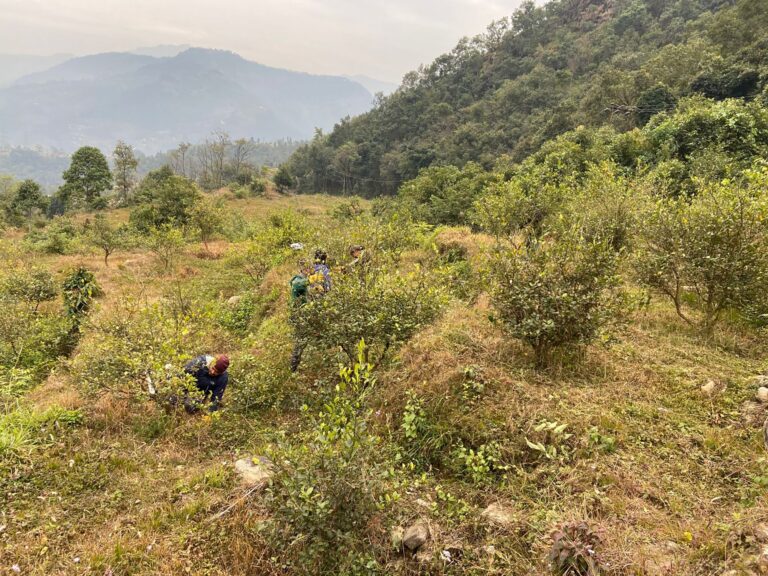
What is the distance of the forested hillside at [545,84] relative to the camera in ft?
119

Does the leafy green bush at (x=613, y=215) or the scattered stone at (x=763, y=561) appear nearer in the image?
the scattered stone at (x=763, y=561)

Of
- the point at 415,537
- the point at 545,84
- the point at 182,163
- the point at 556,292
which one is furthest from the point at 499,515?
the point at 182,163

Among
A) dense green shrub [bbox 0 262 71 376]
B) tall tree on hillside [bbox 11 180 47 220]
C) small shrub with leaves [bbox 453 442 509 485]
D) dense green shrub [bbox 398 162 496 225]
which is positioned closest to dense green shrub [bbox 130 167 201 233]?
dense green shrub [bbox 398 162 496 225]

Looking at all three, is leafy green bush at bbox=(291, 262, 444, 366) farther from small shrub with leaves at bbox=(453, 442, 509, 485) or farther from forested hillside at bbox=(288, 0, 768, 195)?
forested hillside at bbox=(288, 0, 768, 195)

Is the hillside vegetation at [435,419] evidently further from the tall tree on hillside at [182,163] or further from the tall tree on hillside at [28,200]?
the tall tree on hillside at [182,163]

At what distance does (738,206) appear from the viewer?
22.4 feet

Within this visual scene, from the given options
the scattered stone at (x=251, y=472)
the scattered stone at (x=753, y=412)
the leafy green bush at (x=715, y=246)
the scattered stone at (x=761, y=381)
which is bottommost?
the scattered stone at (x=251, y=472)

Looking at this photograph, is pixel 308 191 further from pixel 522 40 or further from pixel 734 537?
pixel 734 537

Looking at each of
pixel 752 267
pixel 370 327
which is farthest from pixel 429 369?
pixel 752 267

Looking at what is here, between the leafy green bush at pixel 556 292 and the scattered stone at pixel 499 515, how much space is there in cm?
269

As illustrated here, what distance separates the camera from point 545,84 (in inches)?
2486

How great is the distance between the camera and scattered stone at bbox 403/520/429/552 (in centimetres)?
421

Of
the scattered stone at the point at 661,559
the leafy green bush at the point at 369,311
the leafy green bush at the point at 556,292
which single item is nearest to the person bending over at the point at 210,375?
the leafy green bush at the point at 369,311

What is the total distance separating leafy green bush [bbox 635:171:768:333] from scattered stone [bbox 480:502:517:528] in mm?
5673
